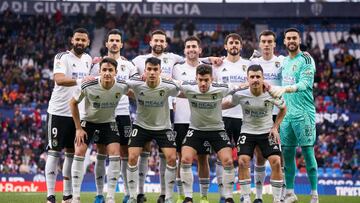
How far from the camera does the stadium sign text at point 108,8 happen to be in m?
35.5

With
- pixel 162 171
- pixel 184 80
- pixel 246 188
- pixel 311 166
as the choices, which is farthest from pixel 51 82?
pixel 246 188

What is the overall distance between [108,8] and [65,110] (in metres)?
25.0

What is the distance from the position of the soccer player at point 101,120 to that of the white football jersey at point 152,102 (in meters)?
0.24

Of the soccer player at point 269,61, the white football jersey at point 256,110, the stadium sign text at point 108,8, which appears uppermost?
the stadium sign text at point 108,8

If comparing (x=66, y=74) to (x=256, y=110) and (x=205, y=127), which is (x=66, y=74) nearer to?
(x=205, y=127)

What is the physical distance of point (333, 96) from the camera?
102ft

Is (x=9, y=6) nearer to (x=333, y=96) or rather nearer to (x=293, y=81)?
(x=333, y=96)

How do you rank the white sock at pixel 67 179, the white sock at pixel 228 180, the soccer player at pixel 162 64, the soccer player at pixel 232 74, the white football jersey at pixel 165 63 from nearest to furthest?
the white sock at pixel 228 180, the white sock at pixel 67 179, the soccer player at pixel 162 64, the soccer player at pixel 232 74, the white football jersey at pixel 165 63

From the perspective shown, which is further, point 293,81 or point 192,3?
point 192,3

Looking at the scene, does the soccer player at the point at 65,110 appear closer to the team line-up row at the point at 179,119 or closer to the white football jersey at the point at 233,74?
the team line-up row at the point at 179,119

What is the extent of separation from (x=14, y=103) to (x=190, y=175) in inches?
766

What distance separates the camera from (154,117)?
11523 mm

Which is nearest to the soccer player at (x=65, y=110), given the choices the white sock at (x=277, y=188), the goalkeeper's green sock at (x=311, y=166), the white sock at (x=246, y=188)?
the white sock at (x=246, y=188)

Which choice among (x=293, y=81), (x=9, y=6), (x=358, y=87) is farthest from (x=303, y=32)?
(x=293, y=81)
